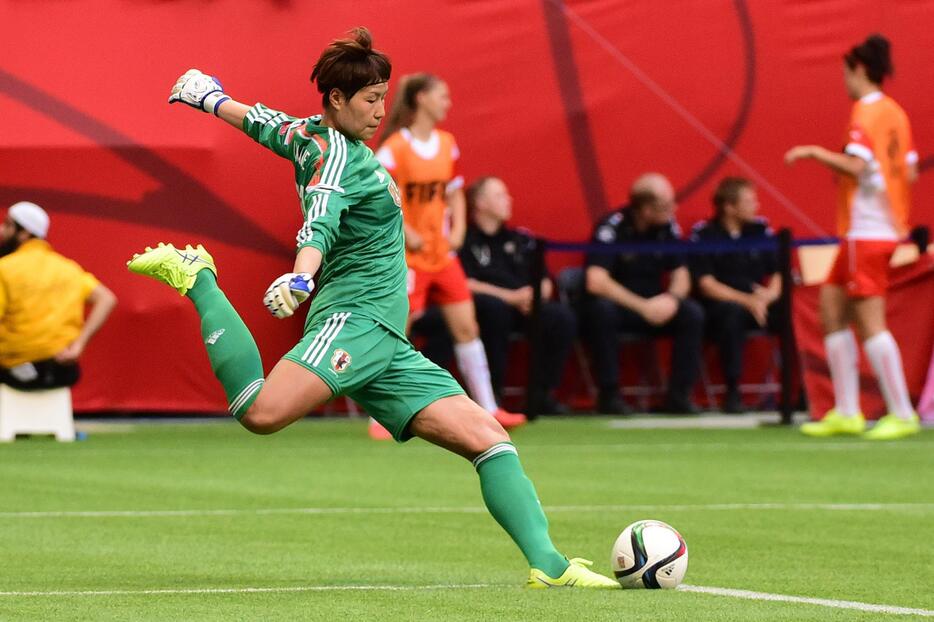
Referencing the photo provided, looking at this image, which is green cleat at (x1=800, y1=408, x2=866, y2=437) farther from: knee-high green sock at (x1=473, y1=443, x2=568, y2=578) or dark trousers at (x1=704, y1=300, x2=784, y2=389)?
knee-high green sock at (x1=473, y1=443, x2=568, y2=578)

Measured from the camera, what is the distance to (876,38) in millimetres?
12508

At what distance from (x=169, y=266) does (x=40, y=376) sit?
7.72 meters

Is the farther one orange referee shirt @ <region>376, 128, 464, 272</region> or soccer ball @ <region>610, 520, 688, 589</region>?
orange referee shirt @ <region>376, 128, 464, 272</region>

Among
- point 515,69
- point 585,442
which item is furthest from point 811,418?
point 515,69

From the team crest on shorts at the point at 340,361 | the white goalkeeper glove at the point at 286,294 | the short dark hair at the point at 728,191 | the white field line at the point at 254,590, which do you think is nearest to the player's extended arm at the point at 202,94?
the team crest on shorts at the point at 340,361

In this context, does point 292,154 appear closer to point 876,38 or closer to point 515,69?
point 876,38

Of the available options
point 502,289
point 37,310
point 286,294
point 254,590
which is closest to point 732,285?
point 502,289

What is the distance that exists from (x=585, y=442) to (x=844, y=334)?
6.43 ft

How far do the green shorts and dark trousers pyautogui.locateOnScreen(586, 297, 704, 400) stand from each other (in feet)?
30.5

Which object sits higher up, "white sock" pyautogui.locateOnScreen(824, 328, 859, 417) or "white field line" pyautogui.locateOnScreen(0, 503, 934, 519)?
"white field line" pyautogui.locateOnScreen(0, 503, 934, 519)

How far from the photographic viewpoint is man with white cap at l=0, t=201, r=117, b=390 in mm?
13469

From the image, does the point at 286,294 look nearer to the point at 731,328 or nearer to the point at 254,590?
the point at 254,590

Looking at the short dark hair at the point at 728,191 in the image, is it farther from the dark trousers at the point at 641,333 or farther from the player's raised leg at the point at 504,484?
the player's raised leg at the point at 504,484

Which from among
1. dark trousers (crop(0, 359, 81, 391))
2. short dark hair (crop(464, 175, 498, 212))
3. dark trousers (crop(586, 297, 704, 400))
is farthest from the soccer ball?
dark trousers (crop(586, 297, 704, 400))
